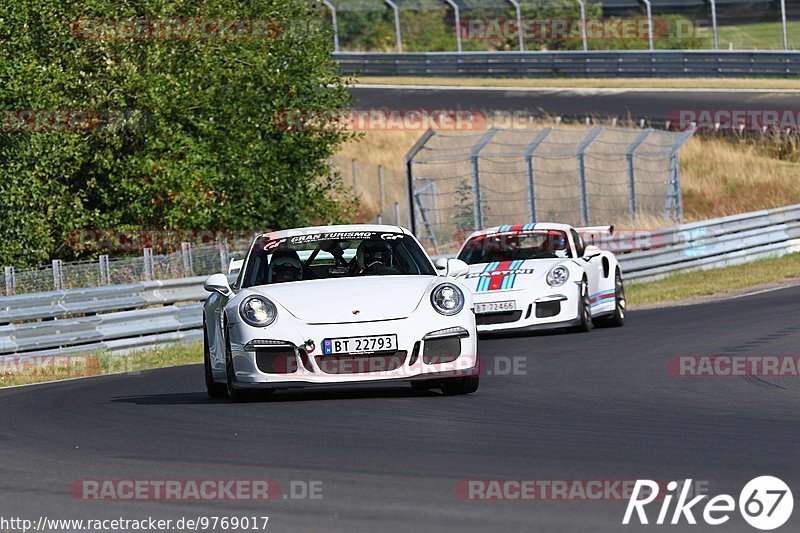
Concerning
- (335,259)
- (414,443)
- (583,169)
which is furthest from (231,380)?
(583,169)

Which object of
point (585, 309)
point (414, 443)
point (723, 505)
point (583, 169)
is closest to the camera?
point (723, 505)

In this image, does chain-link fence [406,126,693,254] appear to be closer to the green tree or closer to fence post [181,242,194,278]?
the green tree

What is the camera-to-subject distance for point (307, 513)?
19.7 feet

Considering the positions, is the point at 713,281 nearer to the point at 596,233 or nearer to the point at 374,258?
the point at 596,233

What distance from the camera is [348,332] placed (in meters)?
9.92

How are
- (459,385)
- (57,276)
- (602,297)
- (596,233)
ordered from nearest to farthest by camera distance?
(459,385) < (602,297) < (57,276) < (596,233)

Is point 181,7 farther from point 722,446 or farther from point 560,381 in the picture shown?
point 722,446

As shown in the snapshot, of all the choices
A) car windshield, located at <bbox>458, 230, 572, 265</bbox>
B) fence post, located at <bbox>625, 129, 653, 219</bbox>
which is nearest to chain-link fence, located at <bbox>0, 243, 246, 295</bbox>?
car windshield, located at <bbox>458, 230, 572, 265</bbox>

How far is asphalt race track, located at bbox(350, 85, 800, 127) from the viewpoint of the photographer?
131ft

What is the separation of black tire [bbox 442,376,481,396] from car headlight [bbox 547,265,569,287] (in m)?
6.29

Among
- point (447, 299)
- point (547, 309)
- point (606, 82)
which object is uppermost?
point (606, 82)

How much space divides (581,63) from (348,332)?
38.4 m

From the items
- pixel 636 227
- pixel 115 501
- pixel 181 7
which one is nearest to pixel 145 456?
pixel 115 501

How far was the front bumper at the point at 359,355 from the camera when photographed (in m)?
9.95
